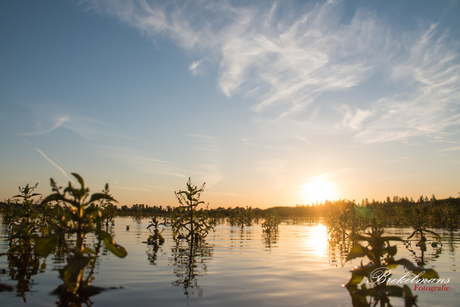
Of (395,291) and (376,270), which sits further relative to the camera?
(376,270)

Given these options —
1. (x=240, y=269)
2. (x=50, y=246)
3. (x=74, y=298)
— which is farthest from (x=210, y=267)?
(x=50, y=246)

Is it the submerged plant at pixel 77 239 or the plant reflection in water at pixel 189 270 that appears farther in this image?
the plant reflection in water at pixel 189 270

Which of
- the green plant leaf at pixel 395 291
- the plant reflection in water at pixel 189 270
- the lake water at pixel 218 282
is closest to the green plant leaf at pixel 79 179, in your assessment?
the lake water at pixel 218 282

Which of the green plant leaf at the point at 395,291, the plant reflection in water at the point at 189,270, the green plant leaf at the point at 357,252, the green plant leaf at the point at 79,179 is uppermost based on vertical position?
the green plant leaf at the point at 79,179

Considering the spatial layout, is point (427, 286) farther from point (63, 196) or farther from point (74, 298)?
point (63, 196)

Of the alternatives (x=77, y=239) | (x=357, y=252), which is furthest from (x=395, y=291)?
(x=77, y=239)

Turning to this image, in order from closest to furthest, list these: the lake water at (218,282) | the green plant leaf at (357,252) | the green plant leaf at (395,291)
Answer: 1. the green plant leaf at (395,291)
2. the green plant leaf at (357,252)
3. the lake water at (218,282)

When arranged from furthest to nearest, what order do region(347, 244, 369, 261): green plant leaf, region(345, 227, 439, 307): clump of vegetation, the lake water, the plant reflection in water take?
the plant reflection in water < the lake water < region(347, 244, 369, 261): green plant leaf < region(345, 227, 439, 307): clump of vegetation

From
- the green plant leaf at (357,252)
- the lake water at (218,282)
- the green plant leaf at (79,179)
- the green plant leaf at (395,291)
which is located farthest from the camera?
the lake water at (218,282)

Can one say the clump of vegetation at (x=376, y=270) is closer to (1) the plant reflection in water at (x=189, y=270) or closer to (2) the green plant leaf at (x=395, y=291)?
(2) the green plant leaf at (x=395, y=291)

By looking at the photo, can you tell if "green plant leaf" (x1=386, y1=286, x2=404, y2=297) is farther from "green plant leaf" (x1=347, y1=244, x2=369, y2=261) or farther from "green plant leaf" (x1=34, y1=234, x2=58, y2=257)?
"green plant leaf" (x1=34, y1=234, x2=58, y2=257)

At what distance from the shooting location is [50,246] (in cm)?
442

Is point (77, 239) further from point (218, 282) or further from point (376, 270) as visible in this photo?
point (376, 270)

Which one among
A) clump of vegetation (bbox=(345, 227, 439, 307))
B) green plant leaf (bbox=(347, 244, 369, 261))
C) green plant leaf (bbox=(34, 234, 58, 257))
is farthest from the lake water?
green plant leaf (bbox=(347, 244, 369, 261))
